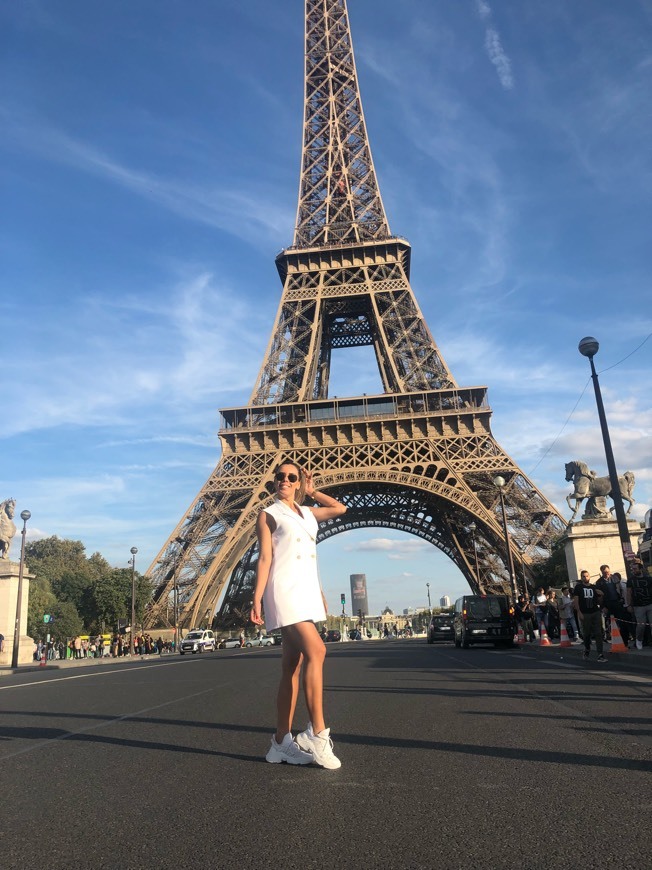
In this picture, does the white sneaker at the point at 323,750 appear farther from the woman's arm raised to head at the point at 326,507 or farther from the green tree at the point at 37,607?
the green tree at the point at 37,607

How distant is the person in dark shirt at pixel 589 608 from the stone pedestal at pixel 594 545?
13.9 metres

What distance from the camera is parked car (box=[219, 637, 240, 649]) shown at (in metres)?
44.4

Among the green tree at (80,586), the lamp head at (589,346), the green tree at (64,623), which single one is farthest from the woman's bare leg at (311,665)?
the green tree at (64,623)

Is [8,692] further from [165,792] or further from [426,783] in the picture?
[426,783]

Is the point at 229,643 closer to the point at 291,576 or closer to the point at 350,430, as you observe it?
the point at 350,430

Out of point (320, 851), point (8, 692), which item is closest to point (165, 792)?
point (320, 851)

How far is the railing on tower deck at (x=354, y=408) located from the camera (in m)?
40.7

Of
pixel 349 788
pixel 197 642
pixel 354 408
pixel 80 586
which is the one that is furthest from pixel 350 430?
pixel 80 586

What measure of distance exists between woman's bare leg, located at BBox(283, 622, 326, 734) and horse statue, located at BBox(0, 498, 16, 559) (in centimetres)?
2792

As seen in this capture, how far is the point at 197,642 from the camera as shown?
121ft

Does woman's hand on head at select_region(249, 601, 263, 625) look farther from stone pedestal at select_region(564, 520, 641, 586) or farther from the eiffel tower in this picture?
the eiffel tower

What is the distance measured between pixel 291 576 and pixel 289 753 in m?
1.08

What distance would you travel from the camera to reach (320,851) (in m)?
2.84

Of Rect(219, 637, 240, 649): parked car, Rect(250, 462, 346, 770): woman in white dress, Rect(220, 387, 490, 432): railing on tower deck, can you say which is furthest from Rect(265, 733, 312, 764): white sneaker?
Rect(219, 637, 240, 649): parked car
